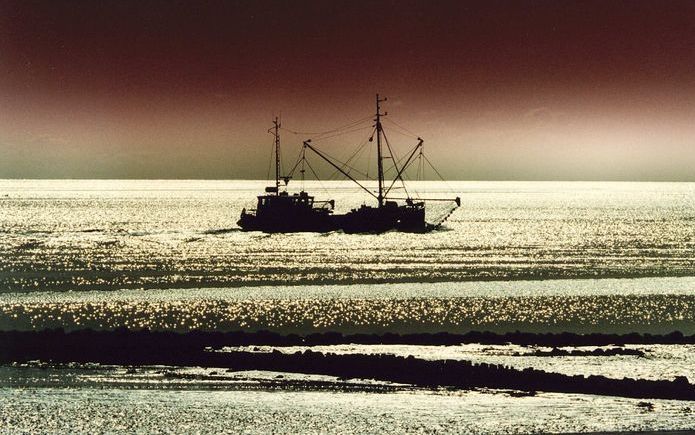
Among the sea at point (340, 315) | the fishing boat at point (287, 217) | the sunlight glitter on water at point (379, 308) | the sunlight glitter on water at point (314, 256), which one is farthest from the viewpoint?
the fishing boat at point (287, 217)

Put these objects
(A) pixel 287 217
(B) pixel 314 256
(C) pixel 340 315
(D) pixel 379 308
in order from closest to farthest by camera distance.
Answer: (C) pixel 340 315 → (D) pixel 379 308 → (B) pixel 314 256 → (A) pixel 287 217

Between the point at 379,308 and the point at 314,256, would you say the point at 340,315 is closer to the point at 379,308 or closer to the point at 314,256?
the point at 379,308

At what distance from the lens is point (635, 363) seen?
23.9 metres

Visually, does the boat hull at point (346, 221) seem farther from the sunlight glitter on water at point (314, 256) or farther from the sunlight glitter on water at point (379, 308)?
the sunlight glitter on water at point (379, 308)

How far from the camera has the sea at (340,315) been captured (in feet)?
59.7

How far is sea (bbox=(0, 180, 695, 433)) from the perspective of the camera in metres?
18.2

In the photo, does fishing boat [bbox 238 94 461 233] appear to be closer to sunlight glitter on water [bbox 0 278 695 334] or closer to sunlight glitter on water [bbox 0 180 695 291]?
sunlight glitter on water [bbox 0 180 695 291]

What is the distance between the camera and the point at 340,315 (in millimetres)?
35438

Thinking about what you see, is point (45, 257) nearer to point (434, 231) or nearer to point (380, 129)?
point (380, 129)

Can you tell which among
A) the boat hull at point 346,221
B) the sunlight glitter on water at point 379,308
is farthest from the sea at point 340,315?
the boat hull at point 346,221

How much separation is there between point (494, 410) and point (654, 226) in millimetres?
105896

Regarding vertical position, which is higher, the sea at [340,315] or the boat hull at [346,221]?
the boat hull at [346,221]

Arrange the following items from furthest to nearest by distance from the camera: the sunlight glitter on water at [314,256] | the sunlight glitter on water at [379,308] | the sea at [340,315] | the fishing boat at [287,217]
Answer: the fishing boat at [287,217]
the sunlight glitter on water at [314,256]
the sunlight glitter on water at [379,308]
the sea at [340,315]

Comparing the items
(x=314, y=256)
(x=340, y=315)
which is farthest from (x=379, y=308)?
(x=314, y=256)
